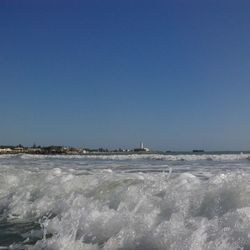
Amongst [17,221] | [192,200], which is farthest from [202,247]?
[17,221]

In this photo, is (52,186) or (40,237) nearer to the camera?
(40,237)

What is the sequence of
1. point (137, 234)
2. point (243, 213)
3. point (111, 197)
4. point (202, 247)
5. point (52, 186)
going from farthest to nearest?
point (52, 186) → point (111, 197) → point (137, 234) → point (243, 213) → point (202, 247)

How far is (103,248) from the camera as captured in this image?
532cm

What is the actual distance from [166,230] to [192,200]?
Answer: 109 cm

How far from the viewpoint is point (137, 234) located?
5492mm

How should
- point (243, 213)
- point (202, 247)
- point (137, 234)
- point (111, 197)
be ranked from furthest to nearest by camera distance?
1. point (111, 197)
2. point (137, 234)
3. point (243, 213)
4. point (202, 247)

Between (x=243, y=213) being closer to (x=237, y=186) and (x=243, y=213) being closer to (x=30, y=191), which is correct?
(x=237, y=186)

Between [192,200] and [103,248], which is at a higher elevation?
[192,200]

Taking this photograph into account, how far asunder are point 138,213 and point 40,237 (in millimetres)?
1348

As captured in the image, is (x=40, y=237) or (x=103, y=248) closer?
(x=103, y=248)

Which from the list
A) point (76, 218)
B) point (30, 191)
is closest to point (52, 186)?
point (30, 191)

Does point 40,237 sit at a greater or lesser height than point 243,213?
lesser

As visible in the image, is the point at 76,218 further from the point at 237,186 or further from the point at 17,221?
the point at 237,186

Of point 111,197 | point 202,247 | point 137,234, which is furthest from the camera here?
point 111,197
